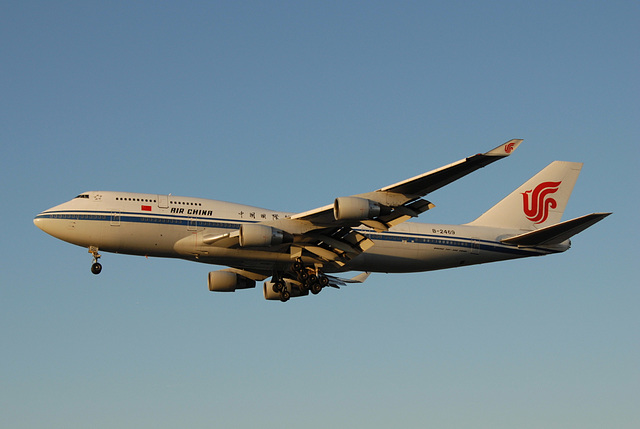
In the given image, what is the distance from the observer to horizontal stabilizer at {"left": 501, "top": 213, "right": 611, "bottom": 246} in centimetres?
4203

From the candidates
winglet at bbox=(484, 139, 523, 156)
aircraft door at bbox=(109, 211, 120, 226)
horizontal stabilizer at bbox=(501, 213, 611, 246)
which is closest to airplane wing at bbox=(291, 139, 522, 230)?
winglet at bbox=(484, 139, 523, 156)

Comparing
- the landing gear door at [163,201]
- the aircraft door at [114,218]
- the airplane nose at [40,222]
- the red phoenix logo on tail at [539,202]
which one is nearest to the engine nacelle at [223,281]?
the landing gear door at [163,201]

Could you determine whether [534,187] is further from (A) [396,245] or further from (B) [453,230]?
(A) [396,245]

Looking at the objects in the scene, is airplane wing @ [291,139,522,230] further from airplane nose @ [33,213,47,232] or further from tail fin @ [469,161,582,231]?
airplane nose @ [33,213,47,232]

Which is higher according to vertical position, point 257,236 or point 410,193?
point 410,193

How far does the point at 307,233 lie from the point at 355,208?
468 cm

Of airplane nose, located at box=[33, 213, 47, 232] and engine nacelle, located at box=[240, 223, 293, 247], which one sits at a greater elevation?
airplane nose, located at box=[33, 213, 47, 232]

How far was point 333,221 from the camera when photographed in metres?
41.8

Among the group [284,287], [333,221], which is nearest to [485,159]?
[333,221]

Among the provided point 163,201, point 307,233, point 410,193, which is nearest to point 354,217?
point 410,193

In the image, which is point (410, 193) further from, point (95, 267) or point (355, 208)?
point (95, 267)

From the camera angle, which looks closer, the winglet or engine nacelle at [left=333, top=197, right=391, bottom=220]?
the winglet

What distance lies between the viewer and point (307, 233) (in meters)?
42.8

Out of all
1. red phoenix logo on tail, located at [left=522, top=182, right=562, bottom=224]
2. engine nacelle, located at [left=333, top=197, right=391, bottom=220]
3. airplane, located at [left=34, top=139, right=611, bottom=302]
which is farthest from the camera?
red phoenix logo on tail, located at [left=522, top=182, right=562, bottom=224]
